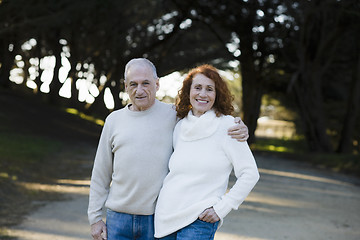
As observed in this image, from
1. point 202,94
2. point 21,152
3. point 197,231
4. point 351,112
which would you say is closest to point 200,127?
point 202,94

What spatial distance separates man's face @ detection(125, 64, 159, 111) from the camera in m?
3.23

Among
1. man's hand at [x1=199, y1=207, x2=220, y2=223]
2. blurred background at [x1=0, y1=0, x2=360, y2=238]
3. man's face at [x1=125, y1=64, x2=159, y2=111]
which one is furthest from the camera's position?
blurred background at [x1=0, y1=0, x2=360, y2=238]

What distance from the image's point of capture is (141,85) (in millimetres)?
3238

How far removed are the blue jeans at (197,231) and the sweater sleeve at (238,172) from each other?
0.34 ft

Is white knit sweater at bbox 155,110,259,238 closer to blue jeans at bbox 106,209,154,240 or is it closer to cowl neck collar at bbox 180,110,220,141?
cowl neck collar at bbox 180,110,220,141

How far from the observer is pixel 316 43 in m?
21.2

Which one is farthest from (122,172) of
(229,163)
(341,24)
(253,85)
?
(253,85)

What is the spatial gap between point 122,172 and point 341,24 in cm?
1817

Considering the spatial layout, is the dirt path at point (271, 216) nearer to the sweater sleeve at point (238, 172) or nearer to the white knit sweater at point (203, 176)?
the white knit sweater at point (203, 176)

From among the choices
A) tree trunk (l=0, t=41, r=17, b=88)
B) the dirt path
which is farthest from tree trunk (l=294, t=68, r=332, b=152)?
tree trunk (l=0, t=41, r=17, b=88)

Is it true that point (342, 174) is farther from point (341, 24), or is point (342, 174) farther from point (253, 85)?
point (253, 85)

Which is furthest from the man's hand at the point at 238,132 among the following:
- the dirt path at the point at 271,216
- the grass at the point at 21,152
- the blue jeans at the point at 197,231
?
the grass at the point at 21,152

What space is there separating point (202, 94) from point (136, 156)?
0.54 metres

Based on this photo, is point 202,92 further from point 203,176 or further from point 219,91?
point 203,176
